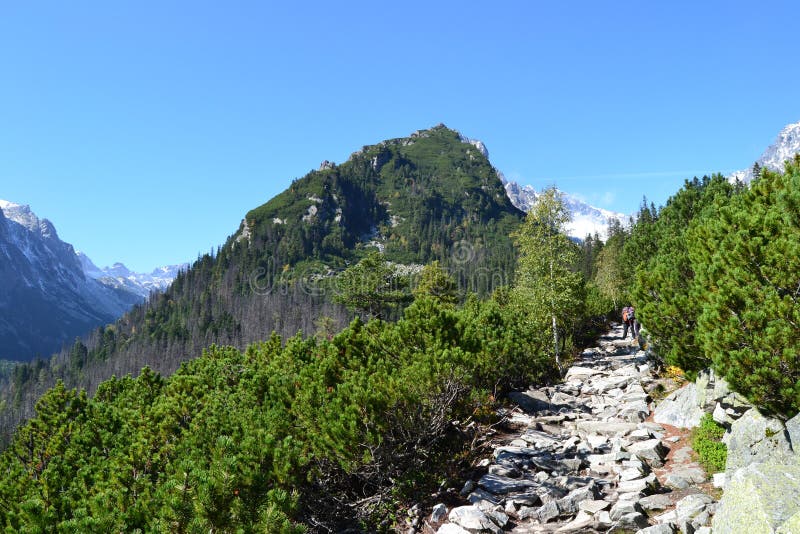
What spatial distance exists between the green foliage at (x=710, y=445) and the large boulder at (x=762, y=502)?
4.49 m

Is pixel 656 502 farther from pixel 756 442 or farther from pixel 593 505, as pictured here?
pixel 756 442

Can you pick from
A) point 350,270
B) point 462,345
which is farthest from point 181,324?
point 462,345

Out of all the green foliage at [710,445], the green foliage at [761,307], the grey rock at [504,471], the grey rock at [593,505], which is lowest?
the grey rock at [504,471]

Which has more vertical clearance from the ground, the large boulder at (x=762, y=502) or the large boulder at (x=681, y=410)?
the large boulder at (x=762, y=502)

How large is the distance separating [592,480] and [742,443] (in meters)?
3.60

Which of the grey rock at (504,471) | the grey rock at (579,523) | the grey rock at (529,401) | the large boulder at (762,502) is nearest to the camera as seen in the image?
the large boulder at (762,502)

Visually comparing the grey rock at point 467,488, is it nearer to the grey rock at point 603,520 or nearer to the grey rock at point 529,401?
the grey rock at point 603,520

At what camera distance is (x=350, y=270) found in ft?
147

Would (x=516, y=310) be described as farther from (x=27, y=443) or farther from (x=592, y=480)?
(x=27, y=443)

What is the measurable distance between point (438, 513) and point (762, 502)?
7225 millimetres

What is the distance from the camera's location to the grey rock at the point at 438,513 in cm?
1184

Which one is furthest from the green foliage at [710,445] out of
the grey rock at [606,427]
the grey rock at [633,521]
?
the grey rock at [633,521]

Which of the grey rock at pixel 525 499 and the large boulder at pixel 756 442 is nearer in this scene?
the large boulder at pixel 756 442

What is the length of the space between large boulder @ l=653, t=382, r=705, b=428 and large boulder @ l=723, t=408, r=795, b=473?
376 centimetres
